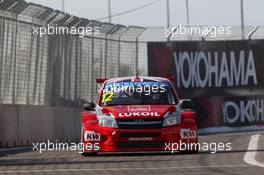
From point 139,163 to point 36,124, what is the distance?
10.9 metres

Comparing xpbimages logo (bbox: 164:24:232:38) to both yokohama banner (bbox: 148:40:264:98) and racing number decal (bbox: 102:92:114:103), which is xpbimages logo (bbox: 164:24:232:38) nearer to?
yokohama banner (bbox: 148:40:264:98)

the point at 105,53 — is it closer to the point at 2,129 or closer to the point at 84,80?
the point at 84,80

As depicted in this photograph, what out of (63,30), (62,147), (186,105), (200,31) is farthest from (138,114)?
(200,31)

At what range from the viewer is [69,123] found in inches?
1251

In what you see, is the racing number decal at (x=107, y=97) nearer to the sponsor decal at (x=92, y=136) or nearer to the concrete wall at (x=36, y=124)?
the sponsor decal at (x=92, y=136)

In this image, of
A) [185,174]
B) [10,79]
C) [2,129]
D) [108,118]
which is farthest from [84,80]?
[185,174]

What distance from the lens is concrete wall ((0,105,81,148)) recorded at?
2548cm

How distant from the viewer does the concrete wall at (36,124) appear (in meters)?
25.5

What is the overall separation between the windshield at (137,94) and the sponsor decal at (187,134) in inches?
39.4

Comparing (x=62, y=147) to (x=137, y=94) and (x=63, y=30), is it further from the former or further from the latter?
(x=63, y=30)

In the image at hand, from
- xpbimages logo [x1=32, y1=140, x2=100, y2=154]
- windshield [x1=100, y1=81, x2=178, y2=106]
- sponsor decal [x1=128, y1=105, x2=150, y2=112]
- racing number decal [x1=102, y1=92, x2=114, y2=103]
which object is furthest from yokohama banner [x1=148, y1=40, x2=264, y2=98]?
sponsor decal [x1=128, y1=105, x2=150, y2=112]

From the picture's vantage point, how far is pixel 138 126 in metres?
19.1

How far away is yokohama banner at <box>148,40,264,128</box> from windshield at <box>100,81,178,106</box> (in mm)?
25389

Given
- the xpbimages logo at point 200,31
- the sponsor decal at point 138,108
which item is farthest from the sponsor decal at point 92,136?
the xpbimages logo at point 200,31
